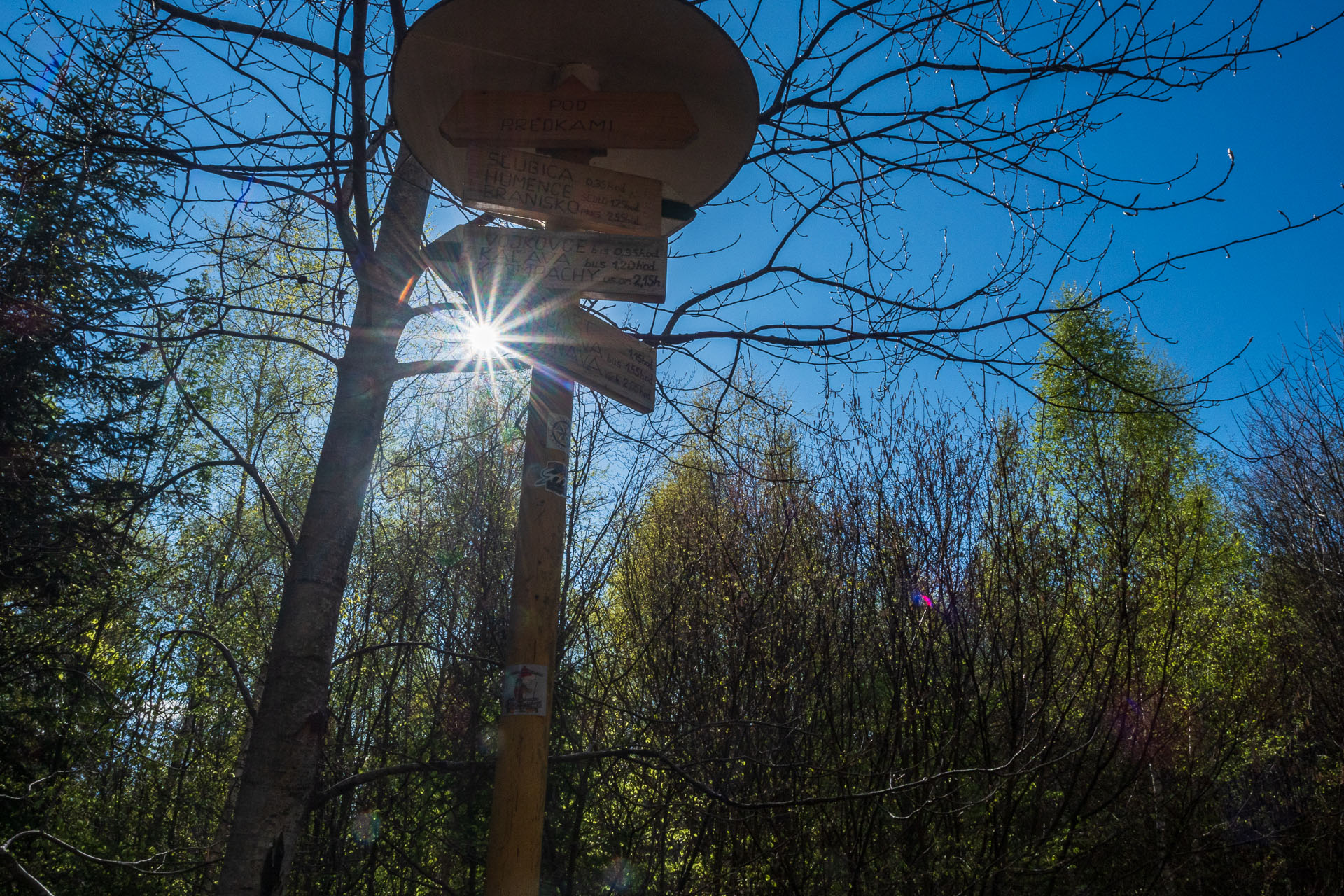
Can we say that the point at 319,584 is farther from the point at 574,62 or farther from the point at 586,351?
the point at 574,62

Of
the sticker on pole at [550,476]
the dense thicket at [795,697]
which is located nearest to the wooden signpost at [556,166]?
the sticker on pole at [550,476]

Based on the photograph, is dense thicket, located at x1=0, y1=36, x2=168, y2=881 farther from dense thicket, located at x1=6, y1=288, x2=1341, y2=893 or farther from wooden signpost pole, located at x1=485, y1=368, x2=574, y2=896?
wooden signpost pole, located at x1=485, y1=368, x2=574, y2=896

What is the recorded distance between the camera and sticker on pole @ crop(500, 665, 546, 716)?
5.33 feet

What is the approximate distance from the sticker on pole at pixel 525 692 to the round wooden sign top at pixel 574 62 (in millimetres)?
1236

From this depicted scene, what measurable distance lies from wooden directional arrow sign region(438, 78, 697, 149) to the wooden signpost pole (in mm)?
581

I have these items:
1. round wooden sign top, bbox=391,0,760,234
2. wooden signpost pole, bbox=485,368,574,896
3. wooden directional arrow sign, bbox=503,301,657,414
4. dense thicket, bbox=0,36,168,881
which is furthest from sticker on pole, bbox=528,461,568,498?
dense thicket, bbox=0,36,168,881

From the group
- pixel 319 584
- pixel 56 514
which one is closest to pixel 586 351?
pixel 319 584

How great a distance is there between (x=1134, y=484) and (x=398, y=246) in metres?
5.74

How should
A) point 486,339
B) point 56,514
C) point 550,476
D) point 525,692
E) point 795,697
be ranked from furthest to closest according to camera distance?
1. point 56,514
2. point 795,697
3. point 486,339
4. point 550,476
5. point 525,692

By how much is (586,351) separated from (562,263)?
213 mm

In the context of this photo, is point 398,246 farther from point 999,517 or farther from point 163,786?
point 163,786

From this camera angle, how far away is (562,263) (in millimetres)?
1846

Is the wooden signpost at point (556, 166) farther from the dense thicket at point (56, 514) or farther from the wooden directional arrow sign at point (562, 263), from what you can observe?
the dense thicket at point (56, 514)

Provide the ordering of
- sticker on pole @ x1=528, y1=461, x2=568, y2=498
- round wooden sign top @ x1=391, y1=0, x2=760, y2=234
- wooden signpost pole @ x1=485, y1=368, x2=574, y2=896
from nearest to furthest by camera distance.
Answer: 1. wooden signpost pole @ x1=485, y1=368, x2=574, y2=896
2. round wooden sign top @ x1=391, y1=0, x2=760, y2=234
3. sticker on pole @ x1=528, y1=461, x2=568, y2=498
